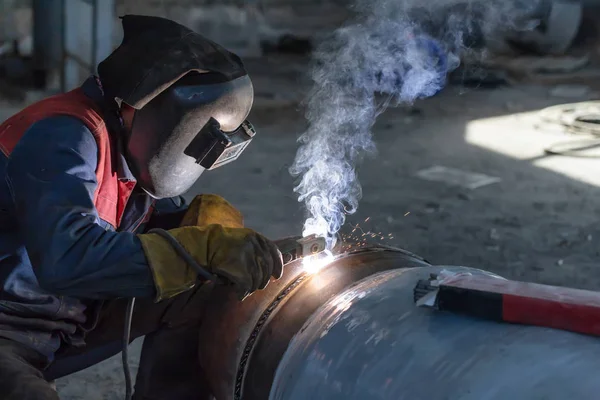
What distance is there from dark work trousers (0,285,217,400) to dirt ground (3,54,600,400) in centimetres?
69

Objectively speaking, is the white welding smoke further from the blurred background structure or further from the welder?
the welder

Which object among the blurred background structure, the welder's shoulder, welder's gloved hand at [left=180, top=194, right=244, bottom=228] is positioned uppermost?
the welder's shoulder

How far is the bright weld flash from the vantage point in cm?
198

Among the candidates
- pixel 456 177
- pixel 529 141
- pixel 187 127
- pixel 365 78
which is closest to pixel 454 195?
pixel 456 177

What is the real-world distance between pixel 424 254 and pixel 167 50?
253 centimetres

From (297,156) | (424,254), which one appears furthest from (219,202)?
(297,156)

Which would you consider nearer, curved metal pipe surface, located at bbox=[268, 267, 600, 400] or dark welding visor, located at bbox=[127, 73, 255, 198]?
curved metal pipe surface, located at bbox=[268, 267, 600, 400]

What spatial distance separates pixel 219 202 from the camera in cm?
244

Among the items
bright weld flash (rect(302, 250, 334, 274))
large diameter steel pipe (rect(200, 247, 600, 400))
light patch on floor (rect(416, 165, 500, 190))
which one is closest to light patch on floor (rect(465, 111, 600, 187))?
light patch on floor (rect(416, 165, 500, 190))

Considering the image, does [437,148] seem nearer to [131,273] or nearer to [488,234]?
[488,234]

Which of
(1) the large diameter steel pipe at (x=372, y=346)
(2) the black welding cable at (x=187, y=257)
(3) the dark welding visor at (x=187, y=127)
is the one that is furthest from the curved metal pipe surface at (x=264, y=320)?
(3) the dark welding visor at (x=187, y=127)

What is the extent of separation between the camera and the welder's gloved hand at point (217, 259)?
180 centimetres

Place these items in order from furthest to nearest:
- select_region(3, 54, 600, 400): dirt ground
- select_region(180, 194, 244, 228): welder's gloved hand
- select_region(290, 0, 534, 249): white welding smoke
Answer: select_region(3, 54, 600, 400): dirt ground < select_region(290, 0, 534, 249): white welding smoke < select_region(180, 194, 244, 228): welder's gloved hand

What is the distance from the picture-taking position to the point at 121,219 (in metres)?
2.21
